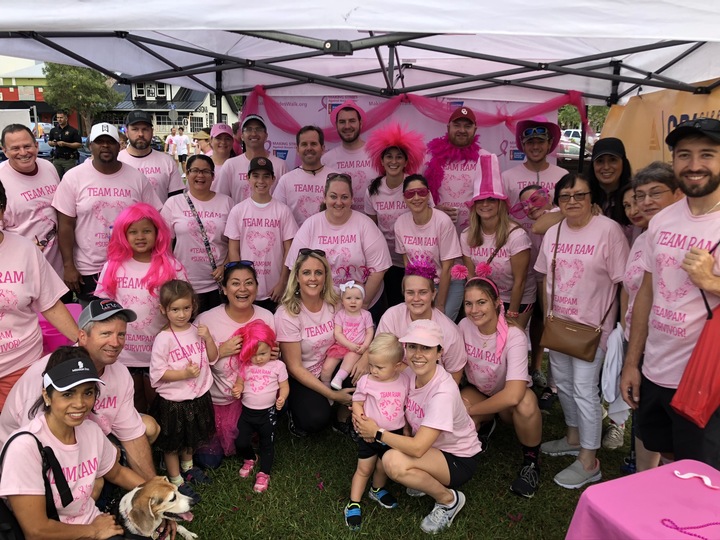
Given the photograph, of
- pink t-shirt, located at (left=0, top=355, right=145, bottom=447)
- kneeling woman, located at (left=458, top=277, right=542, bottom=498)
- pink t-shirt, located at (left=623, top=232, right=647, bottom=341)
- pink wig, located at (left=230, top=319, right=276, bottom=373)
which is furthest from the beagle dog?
pink t-shirt, located at (left=623, top=232, right=647, bottom=341)

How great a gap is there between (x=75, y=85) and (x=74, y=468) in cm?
4116

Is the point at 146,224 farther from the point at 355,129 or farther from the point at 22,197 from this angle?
the point at 355,129

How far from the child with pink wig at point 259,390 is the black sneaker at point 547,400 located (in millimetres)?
2342

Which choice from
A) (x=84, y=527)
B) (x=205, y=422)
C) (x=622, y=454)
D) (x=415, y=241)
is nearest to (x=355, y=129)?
(x=415, y=241)

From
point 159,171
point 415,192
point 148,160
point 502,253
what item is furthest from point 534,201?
point 148,160

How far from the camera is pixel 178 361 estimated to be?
3299 millimetres

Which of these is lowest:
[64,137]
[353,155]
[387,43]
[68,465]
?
[68,465]

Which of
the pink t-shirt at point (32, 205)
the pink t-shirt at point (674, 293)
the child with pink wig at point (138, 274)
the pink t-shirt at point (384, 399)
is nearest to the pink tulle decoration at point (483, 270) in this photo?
the pink t-shirt at point (384, 399)

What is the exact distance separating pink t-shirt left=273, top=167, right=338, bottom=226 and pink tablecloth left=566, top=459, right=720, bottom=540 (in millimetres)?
3631

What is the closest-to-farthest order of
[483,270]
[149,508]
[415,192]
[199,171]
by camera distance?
[149,508] < [483,270] < [415,192] < [199,171]

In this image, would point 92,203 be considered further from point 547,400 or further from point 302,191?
point 547,400

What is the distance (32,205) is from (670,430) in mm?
4520

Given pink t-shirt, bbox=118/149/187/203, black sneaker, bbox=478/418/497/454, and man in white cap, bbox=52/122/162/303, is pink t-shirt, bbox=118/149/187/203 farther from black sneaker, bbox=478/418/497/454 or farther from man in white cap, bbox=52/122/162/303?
black sneaker, bbox=478/418/497/454

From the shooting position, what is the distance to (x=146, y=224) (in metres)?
3.44
